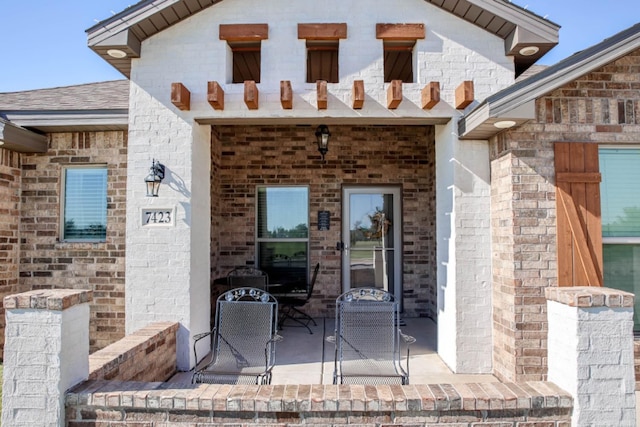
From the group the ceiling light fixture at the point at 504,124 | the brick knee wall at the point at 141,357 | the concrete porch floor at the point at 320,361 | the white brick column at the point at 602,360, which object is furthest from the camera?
the concrete porch floor at the point at 320,361

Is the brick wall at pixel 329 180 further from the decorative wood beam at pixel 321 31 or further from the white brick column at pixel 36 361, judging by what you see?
the white brick column at pixel 36 361

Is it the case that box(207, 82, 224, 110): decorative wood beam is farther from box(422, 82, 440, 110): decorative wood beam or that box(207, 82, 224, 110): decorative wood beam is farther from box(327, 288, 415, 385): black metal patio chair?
box(327, 288, 415, 385): black metal patio chair

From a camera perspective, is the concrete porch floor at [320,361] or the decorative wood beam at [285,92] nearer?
the concrete porch floor at [320,361]

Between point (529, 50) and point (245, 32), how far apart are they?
309cm

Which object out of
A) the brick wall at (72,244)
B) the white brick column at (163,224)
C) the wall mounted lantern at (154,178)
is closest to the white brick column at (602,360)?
the white brick column at (163,224)

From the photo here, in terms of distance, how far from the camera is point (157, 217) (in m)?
4.47

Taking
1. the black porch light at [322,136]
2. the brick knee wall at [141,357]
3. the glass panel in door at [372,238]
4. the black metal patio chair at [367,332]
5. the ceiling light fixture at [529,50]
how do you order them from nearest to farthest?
the brick knee wall at [141,357] → the black metal patio chair at [367,332] → the ceiling light fixture at [529,50] → the black porch light at [322,136] → the glass panel in door at [372,238]

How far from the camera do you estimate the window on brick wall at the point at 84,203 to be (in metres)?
5.20

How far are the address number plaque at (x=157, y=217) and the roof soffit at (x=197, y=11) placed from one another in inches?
68.4

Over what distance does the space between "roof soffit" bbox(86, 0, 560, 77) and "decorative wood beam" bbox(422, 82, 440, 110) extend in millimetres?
989

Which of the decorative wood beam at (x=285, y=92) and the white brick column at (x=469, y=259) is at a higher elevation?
the decorative wood beam at (x=285, y=92)

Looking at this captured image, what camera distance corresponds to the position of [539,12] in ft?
13.8

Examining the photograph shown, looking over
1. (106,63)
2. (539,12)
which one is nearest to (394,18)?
(539,12)

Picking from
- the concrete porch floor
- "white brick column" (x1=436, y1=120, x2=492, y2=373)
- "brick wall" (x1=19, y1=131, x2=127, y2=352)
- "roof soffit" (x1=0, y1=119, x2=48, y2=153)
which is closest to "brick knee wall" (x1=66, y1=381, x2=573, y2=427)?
the concrete porch floor
